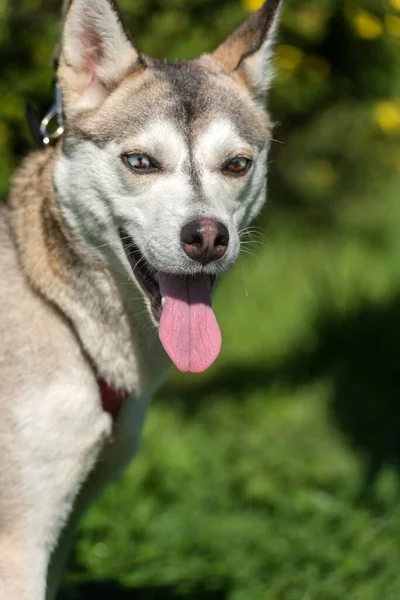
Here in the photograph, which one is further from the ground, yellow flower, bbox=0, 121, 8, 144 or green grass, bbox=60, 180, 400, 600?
yellow flower, bbox=0, 121, 8, 144

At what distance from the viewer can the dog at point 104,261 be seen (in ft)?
10.3

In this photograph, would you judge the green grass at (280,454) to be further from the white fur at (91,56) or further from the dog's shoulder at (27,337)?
the white fur at (91,56)

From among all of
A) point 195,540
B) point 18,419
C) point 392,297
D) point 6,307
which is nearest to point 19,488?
point 18,419

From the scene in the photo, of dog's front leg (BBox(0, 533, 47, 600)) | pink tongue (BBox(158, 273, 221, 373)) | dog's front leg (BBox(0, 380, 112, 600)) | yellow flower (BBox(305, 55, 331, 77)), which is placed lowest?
yellow flower (BBox(305, 55, 331, 77))

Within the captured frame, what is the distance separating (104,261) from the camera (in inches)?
132

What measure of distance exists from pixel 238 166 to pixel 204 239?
43 cm

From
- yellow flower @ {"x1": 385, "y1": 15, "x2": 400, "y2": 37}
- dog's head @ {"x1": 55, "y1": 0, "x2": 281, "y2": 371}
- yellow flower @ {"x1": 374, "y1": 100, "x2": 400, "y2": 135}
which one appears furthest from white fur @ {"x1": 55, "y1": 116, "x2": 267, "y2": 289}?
yellow flower @ {"x1": 385, "y1": 15, "x2": 400, "y2": 37}

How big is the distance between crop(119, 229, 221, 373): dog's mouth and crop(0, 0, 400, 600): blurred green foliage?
457mm

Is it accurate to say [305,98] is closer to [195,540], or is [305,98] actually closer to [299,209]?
[299,209]

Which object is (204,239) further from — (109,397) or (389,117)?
(389,117)

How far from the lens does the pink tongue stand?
319 centimetres

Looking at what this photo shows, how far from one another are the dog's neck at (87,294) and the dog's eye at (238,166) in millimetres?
530

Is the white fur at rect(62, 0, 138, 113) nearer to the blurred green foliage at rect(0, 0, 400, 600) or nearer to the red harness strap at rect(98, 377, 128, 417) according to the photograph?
the blurred green foliage at rect(0, 0, 400, 600)

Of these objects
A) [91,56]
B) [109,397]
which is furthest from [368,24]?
[109,397]
